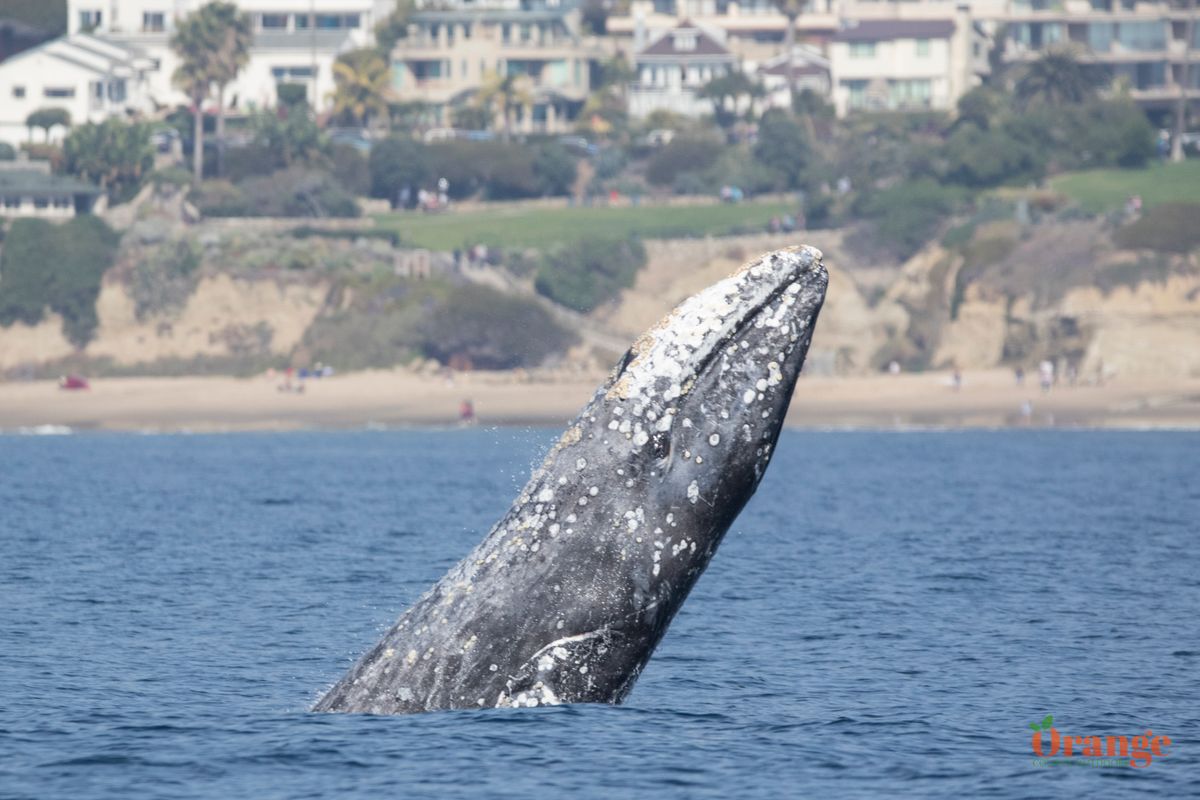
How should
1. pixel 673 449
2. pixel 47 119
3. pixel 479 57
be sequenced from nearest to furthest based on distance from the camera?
1. pixel 673 449
2. pixel 47 119
3. pixel 479 57

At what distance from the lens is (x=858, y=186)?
111 meters

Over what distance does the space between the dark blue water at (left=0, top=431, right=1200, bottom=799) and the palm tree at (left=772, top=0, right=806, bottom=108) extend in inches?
3738

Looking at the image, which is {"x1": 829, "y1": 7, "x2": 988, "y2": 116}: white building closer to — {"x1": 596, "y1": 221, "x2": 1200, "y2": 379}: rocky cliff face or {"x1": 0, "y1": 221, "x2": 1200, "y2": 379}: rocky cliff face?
{"x1": 0, "y1": 221, "x2": 1200, "y2": 379}: rocky cliff face

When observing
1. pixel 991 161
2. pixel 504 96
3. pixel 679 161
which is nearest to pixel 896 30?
pixel 679 161

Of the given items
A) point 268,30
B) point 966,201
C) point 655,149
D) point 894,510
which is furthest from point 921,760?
point 268,30

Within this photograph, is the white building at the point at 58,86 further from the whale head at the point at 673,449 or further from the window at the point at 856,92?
the whale head at the point at 673,449

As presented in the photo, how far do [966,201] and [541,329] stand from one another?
27.2m

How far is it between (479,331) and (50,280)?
2329cm

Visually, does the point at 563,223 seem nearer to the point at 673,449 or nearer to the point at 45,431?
the point at 45,431

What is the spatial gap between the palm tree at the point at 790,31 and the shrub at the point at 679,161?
18572mm

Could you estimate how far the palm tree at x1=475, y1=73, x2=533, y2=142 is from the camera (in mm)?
133750

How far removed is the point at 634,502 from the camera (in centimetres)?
1089

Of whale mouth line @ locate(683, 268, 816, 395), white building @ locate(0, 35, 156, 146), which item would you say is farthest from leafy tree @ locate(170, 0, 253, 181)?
whale mouth line @ locate(683, 268, 816, 395)

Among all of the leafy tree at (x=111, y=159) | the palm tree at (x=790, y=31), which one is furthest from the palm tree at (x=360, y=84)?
the palm tree at (x=790, y=31)
